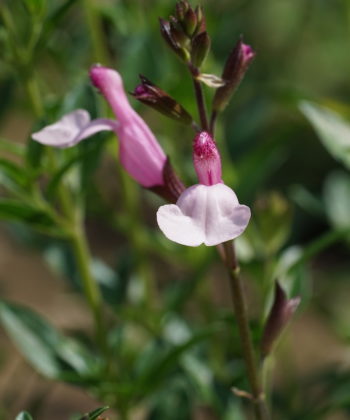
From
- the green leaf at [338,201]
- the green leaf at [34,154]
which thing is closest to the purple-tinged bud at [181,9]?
the green leaf at [34,154]

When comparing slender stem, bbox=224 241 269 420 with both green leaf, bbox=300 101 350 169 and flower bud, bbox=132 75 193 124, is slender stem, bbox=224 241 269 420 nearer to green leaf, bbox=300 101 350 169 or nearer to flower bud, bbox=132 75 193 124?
flower bud, bbox=132 75 193 124

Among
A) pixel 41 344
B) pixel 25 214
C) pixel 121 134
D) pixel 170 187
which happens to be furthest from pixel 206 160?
pixel 41 344

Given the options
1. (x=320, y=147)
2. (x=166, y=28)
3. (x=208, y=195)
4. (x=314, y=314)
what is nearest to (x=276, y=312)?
(x=208, y=195)

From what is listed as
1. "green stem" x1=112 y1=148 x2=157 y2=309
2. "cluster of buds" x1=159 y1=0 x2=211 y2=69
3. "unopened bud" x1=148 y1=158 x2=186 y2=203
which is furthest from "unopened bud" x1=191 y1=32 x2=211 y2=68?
"green stem" x1=112 y1=148 x2=157 y2=309

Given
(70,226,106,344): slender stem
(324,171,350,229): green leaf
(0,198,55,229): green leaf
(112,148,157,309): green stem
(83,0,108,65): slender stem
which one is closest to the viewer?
(0,198,55,229): green leaf

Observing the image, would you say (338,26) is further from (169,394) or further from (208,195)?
(208,195)

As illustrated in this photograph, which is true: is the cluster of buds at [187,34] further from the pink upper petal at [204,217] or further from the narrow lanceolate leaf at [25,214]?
the narrow lanceolate leaf at [25,214]

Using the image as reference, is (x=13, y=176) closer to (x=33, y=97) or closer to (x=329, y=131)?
(x=33, y=97)
